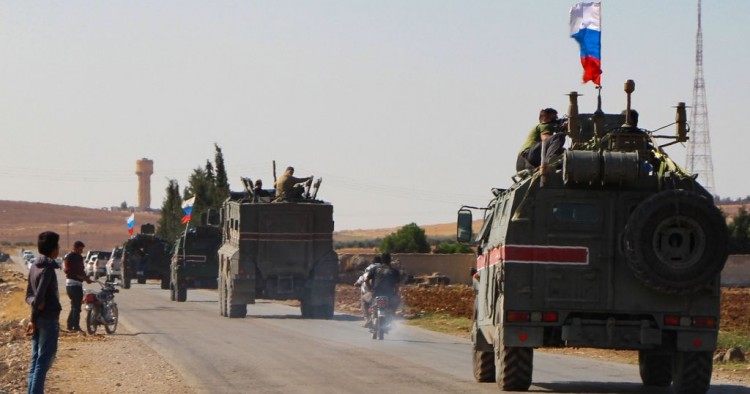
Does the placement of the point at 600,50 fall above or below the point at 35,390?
above

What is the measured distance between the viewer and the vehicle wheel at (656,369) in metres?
17.3

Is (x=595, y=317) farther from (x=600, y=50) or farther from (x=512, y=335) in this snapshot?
(x=600, y=50)

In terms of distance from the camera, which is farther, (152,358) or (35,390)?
(152,358)

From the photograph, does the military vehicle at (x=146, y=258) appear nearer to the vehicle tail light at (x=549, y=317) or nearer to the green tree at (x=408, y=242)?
the green tree at (x=408, y=242)

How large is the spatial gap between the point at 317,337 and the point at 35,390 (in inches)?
522

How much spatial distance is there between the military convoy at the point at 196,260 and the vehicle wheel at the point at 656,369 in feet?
93.1

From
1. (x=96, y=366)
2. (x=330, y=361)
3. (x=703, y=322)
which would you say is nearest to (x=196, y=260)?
(x=96, y=366)

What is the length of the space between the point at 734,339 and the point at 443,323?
8301mm

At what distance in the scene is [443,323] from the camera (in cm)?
3325

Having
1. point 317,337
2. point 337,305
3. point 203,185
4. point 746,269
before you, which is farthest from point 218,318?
point 203,185

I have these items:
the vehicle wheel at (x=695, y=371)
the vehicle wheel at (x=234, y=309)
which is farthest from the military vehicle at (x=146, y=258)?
the vehicle wheel at (x=695, y=371)

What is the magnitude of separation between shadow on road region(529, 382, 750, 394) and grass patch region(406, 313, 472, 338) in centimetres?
1163

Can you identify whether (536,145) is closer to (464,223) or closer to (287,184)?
(464,223)

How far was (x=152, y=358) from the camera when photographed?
21.0m
